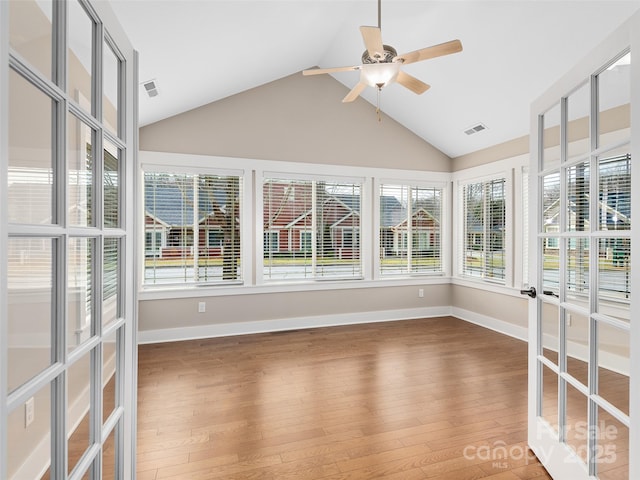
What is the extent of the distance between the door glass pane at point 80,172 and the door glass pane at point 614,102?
5.94 feet

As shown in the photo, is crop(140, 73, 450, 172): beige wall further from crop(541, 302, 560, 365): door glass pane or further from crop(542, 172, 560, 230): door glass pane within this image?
crop(541, 302, 560, 365): door glass pane

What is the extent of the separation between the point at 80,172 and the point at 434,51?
2.20 metres

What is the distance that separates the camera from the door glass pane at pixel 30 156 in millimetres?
794

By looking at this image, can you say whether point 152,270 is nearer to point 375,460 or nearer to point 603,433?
point 375,460

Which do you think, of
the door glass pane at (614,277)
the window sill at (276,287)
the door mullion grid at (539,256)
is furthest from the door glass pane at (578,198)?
the window sill at (276,287)

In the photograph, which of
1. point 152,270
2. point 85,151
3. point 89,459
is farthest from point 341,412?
point 152,270

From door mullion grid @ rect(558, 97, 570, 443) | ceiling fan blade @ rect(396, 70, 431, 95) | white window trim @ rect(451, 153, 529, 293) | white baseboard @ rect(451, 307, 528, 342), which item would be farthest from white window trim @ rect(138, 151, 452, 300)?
door mullion grid @ rect(558, 97, 570, 443)

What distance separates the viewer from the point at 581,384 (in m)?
1.53

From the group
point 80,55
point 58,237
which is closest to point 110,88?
point 80,55

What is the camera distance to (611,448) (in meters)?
1.37

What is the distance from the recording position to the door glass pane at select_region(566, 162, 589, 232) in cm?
A: 151

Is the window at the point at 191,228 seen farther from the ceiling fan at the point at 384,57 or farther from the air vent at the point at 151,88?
the ceiling fan at the point at 384,57

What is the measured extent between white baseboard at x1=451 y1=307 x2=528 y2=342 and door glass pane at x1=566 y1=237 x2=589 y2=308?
9.64 feet

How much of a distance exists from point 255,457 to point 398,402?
1160mm
